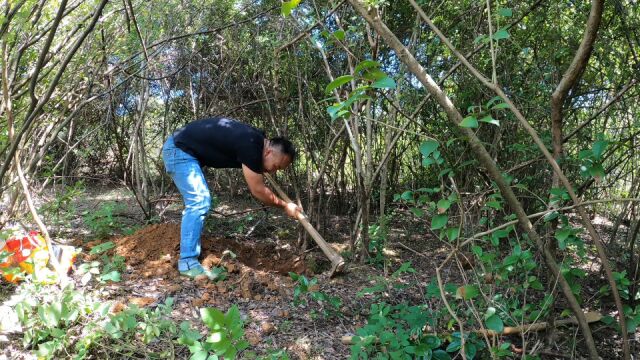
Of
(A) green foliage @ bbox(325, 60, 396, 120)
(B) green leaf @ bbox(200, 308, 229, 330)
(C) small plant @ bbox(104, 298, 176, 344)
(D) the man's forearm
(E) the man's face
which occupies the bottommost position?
(C) small plant @ bbox(104, 298, 176, 344)

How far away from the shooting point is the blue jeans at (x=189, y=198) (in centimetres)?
352

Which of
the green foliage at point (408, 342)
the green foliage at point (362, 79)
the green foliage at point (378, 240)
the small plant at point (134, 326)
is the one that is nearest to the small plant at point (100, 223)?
the small plant at point (134, 326)

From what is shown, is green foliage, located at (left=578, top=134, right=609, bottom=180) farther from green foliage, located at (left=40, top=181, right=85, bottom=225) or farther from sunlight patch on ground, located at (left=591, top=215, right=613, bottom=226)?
green foliage, located at (left=40, top=181, right=85, bottom=225)

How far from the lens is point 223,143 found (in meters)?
3.58

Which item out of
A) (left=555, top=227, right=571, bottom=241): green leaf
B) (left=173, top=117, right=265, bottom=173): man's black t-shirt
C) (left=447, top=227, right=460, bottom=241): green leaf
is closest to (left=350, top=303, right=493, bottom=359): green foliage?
(left=447, top=227, right=460, bottom=241): green leaf

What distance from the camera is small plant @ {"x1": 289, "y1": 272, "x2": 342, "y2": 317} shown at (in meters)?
2.96

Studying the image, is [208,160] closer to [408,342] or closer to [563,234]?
[408,342]

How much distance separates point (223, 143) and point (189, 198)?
20.0 inches

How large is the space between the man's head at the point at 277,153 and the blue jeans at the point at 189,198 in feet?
1.79

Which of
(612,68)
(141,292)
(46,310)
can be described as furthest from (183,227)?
(612,68)

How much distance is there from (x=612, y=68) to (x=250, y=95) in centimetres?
323

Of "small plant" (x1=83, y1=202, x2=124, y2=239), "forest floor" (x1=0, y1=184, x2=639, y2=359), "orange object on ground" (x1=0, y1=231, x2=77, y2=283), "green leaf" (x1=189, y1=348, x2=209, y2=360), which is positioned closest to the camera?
"green leaf" (x1=189, y1=348, x2=209, y2=360)

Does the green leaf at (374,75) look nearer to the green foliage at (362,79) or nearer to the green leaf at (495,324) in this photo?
the green foliage at (362,79)

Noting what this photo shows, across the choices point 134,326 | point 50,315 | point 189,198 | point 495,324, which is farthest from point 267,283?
point 495,324
